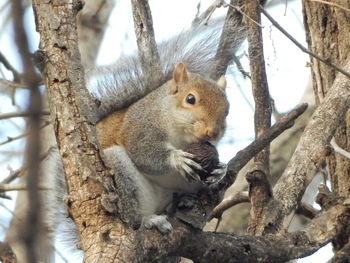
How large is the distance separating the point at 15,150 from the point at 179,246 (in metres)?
2.15

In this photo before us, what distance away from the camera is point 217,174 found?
2014 millimetres

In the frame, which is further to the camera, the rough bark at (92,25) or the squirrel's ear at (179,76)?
the rough bark at (92,25)

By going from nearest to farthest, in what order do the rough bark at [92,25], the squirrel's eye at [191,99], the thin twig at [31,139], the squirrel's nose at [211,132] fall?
the thin twig at [31,139]
the squirrel's nose at [211,132]
the squirrel's eye at [191,99]
the rough bark at [92,25]

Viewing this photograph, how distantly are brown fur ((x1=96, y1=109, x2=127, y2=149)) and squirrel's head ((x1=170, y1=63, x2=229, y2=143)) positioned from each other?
242 mm

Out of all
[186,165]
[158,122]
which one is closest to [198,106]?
[158,122]

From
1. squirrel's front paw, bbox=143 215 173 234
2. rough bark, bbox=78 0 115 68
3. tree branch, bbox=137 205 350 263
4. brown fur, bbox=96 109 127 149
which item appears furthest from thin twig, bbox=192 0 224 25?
rough bark, bbox=78 0 115 68

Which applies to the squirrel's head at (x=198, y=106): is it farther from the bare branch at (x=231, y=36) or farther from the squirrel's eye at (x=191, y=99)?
the bare branch at (x=231, y=36)

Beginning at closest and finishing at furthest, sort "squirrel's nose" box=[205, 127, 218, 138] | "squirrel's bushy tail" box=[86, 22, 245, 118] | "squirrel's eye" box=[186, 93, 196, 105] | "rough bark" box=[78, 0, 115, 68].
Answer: "squirrel's nose" box=[205, 127, 218, 138] → "squirrel's eye" box=[186, 93, 196, 105] → "squirrel's bushy tail" box=[86, 22, 245, 118] → "rough bark" box=[78, 0, 115, 68]

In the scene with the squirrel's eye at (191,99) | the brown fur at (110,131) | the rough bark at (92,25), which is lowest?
the brown fur at (110,131)

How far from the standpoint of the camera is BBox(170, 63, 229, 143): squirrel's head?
2.41m

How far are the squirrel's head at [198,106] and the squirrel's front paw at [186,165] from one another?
0.42 feet

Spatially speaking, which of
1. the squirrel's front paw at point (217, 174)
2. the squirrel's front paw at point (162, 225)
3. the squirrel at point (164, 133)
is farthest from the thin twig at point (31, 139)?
the squirrel at point (164, 133)

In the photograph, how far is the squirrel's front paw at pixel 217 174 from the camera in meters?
2.01

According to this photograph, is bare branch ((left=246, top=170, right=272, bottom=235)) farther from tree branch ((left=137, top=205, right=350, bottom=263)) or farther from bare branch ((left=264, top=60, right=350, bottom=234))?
tree branch ((left=137, top=205, right=350, bottom=263))
